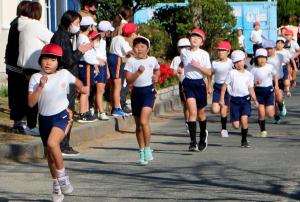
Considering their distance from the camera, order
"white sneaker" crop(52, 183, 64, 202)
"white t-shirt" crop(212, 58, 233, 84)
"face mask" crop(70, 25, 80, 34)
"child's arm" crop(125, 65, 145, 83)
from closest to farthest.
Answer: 1. "white sneaker" crop(52, 183, 64, 202)
2. "child's arm" crop(125, 65, 145, 83)
3. "face mask" crop(70, 25, 80, 34)
4. "white t-shirt" crop(212, 58, 233, 84)

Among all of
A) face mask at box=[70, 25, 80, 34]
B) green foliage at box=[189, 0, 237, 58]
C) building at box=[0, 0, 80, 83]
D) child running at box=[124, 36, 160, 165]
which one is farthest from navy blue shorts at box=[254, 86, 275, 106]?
green foliage at box=[189, 0, 237, 58]

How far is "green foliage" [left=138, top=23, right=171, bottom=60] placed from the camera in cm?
2570

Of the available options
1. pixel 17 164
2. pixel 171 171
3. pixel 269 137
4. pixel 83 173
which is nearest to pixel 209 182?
pixel 171 171

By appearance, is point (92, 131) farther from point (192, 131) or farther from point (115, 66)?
point (115, 66)

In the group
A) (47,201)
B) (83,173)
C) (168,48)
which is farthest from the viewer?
(168,48)

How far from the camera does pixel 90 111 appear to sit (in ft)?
49.4

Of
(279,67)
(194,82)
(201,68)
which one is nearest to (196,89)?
(194,82)

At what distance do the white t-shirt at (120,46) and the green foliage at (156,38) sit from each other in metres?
9.43

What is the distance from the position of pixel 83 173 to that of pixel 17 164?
1085 millimetres

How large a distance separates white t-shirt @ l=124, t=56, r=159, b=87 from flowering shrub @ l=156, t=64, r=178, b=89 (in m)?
9.15

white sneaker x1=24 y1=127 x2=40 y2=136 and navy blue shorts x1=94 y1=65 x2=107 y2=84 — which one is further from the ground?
navy blue shorts x1=94 y1=65 x2=107 y2=84

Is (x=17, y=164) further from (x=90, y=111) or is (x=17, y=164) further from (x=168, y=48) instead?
(x=168, y=48)

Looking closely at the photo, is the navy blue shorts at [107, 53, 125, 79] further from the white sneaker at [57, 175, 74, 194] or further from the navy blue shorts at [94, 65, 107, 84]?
the white sneaker at [57, 175, 74, 194]

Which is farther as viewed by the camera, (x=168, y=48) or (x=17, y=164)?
(x=168, y=48)
